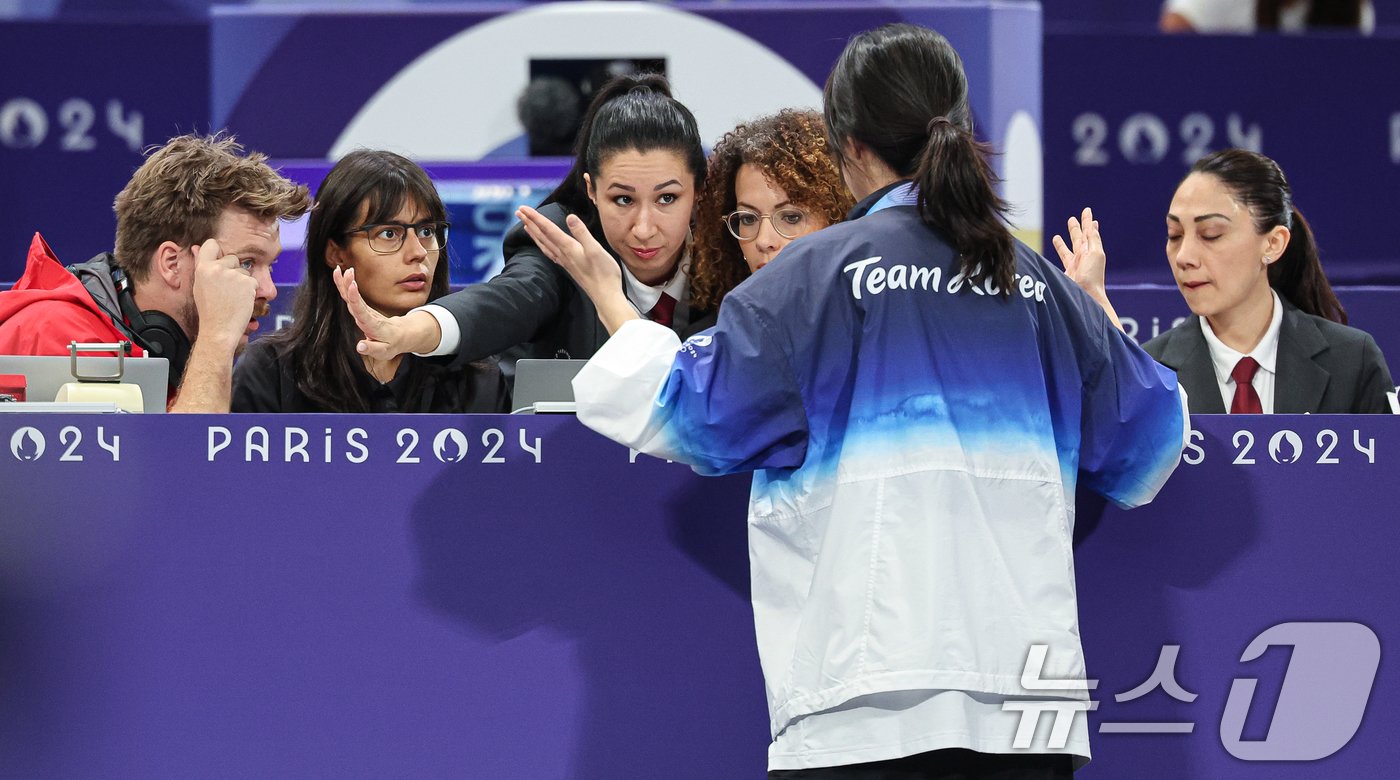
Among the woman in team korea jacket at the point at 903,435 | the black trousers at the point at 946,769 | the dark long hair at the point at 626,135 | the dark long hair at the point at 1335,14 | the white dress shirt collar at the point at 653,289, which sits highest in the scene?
the dark long hair at the point at 1335,14

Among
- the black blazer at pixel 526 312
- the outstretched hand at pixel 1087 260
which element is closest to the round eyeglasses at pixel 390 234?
the black blazer at pixel 526 312


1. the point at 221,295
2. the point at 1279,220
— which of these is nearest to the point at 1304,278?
the point at 1279,220

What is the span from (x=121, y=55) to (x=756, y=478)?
447cm

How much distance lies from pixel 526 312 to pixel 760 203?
45 centimetres

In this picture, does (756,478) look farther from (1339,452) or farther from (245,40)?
(245,40)

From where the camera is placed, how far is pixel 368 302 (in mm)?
2967

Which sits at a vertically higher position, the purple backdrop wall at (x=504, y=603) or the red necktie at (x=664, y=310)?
the red necktie at (x=664, y=310)

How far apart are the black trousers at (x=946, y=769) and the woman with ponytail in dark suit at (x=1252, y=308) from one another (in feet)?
4.57

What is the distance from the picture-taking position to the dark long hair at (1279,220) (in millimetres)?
3547

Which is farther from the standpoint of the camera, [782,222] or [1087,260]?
[782,222]

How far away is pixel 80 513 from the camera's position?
2.45m

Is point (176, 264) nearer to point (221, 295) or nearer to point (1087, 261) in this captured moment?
point (221, 295)

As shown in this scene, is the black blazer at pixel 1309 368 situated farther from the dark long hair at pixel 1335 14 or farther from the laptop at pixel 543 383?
the dark long hair at pixel 1335 14

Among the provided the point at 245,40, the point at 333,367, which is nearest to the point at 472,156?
the point at 245,40
